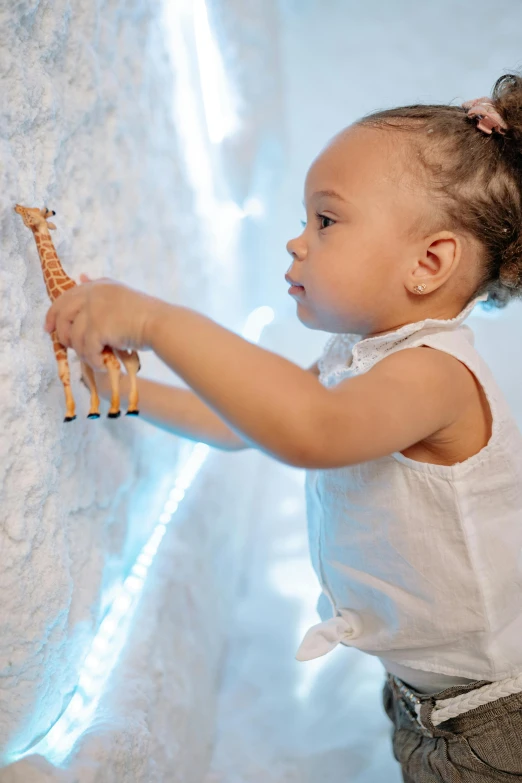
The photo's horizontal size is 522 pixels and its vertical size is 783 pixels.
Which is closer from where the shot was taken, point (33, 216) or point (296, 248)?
point (33, 216)

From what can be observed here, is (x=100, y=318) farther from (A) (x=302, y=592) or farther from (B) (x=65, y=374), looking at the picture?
(A) (x=302, y=592)

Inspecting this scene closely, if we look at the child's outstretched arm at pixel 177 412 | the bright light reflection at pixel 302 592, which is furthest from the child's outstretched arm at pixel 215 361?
the bright light reflection at pixel 302 592

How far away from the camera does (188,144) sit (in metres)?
1.30

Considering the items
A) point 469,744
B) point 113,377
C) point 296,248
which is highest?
point 296,248

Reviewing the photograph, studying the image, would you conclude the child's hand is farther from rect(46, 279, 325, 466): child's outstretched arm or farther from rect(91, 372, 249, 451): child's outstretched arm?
rect(91, 372, 249, 451): child's outstretched arm

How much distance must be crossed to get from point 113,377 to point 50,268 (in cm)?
13

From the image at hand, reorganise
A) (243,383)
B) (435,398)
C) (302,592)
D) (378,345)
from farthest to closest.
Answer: (302,592) < (378,345) < (435,398) < (243,383)

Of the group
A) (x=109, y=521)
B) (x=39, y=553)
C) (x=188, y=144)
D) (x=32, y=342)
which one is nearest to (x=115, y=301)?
(x=32, y=342)

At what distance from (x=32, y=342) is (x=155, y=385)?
0.26m

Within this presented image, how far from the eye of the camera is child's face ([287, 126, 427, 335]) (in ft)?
2.62

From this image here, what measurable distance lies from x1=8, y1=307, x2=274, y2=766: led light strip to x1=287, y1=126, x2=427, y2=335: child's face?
1.45ft

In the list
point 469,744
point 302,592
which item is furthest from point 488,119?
point 302,592

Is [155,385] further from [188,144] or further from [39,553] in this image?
[188,144]

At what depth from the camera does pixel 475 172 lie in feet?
2.70
